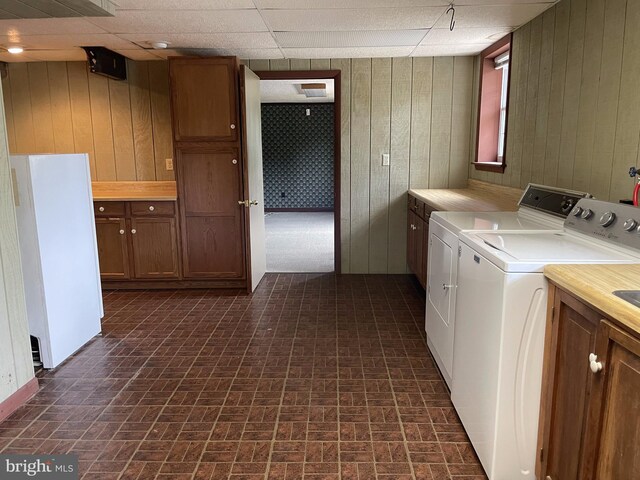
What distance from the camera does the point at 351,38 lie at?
12.4 ft

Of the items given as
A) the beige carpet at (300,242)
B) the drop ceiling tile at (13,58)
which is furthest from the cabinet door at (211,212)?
the drop ceiling tile at (13,58)

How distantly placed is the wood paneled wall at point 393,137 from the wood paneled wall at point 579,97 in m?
1.10

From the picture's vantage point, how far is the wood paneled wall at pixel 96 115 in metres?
4.75

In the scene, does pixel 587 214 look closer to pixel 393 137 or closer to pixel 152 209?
pixel 393 137

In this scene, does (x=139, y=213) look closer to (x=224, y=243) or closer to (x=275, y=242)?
(x=224, y=243)

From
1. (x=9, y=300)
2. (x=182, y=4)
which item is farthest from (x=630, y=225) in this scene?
(x=9, y=300)

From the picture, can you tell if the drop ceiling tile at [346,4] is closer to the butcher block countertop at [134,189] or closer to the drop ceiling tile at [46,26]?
the drop ceiling tile at [46,26]

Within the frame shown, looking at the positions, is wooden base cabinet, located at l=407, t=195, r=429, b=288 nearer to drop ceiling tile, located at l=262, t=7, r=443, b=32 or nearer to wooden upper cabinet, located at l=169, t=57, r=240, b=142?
drop ceiling tile, located at l=262, t=7, r=443, b=32

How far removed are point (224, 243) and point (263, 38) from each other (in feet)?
6.05

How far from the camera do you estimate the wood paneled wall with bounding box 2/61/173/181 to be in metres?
Result: 4.75

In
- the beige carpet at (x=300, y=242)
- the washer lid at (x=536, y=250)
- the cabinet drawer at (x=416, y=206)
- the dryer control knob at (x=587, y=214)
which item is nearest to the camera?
the washer lid at (x=536, y=250)

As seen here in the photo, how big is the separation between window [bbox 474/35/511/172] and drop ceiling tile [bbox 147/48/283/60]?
6.29ft

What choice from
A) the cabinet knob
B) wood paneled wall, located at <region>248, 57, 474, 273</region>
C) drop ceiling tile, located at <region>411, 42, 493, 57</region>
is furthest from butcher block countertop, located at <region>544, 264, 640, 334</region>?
wood paneled wall, located at <region>248, 57, 474, 273</region>

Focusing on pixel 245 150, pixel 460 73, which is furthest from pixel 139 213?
pixel 460 73
